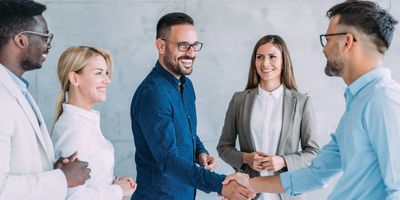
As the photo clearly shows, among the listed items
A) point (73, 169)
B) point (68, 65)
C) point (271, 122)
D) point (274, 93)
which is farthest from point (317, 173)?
point (68, 65)

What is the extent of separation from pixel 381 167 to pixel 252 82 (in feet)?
4.89

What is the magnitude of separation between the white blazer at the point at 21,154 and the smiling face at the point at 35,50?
0.12 m

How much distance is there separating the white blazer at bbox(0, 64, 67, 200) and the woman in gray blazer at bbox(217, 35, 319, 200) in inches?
50.7

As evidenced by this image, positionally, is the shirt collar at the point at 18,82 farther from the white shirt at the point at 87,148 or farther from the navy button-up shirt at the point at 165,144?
the navy button-up shirt at the point at 165,144

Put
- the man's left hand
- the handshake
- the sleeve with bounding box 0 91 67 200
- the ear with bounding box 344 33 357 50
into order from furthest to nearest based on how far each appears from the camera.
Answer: the man's left hand
the handshake
the ear with bounding box 344 33 357 50
the sleeve with bounding box 0 91 67 200

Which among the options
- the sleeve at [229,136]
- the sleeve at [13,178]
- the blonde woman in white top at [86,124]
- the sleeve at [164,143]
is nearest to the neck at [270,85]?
the sleeve at [229,136]

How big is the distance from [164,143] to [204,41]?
1845mm

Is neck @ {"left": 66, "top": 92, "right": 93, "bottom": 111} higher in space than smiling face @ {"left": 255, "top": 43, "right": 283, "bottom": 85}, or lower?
lower

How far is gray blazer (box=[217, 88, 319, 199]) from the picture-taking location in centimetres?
309

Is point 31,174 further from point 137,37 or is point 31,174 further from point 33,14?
point 137,37

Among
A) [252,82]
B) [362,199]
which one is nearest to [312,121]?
[252,82]

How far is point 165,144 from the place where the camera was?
8.73ft

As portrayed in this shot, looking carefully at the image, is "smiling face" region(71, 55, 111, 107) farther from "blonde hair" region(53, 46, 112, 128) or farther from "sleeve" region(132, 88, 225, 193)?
"sleeve" region(132, 88, 225, 193)

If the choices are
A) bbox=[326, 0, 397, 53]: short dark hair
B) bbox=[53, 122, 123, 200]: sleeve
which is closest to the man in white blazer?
bbox=[53, 122, 123, 200]: sleeve
